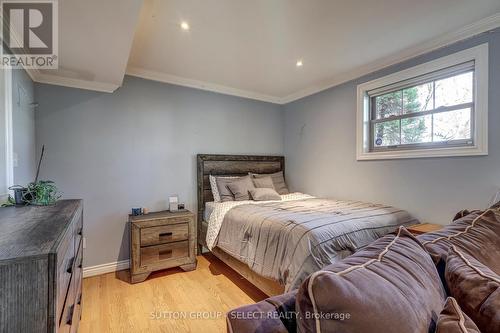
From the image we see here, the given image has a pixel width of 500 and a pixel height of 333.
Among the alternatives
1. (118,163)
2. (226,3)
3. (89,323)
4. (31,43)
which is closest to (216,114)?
(118,163)

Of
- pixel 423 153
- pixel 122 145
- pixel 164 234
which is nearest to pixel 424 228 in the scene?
pixel 423 153

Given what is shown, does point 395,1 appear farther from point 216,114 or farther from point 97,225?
point 97,225

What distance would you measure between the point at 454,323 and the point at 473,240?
0.71 metres

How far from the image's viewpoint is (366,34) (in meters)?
2.12

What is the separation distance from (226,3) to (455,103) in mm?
2275

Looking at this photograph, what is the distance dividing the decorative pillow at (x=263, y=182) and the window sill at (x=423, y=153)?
123 centimetres

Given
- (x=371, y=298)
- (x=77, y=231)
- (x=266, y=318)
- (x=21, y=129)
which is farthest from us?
(x=21, y=129)

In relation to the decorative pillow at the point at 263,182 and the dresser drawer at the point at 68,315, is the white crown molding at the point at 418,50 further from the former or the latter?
the dresser drawer at the point at 68,315

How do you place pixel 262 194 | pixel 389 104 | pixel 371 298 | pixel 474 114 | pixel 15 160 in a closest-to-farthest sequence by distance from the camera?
pixel 371 298
pixel 15 160
pixel 474 114
pixel 389 104
pixel 262 194

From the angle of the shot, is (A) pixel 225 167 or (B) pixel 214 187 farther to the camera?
(A) pixel 225 167

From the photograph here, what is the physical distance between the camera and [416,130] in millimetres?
2520

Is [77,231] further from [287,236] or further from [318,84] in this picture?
[318,84]

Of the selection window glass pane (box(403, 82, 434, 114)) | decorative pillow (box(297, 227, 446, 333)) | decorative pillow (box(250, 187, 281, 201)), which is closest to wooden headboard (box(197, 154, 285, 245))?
decorative pillow (box(250, 187, 281, 201))

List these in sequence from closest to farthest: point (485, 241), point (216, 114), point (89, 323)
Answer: point (485, 241)
point (89, 323)
point (216, 114)
